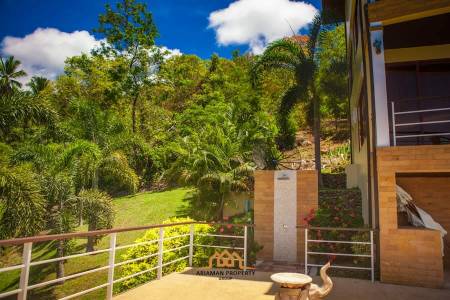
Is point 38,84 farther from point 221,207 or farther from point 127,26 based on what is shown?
point 221,207

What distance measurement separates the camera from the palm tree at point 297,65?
14.9m

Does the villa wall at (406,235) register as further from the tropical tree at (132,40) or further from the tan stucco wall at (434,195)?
the tropical tree at (132,40)

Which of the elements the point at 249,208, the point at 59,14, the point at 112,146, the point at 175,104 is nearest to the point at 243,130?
the point at 249,208

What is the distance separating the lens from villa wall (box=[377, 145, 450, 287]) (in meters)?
6.43

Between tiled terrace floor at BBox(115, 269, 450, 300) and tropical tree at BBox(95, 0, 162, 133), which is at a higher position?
tropical tree at BBox(95, 0, 162, 133)

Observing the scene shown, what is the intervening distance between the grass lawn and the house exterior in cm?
1078

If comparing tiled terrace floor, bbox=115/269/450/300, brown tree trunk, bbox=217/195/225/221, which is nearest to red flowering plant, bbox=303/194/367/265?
tiled terrace floor, bbox=115/269/450/300

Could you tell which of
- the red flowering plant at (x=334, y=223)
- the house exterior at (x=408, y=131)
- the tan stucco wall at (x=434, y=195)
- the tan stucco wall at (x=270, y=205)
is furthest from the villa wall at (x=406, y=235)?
the tan stucco wall at (x=270, y=205)

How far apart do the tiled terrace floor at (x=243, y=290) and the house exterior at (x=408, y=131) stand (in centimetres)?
56

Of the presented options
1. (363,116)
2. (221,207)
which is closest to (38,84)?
(221,207)

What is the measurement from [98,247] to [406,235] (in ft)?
Result: 45.1

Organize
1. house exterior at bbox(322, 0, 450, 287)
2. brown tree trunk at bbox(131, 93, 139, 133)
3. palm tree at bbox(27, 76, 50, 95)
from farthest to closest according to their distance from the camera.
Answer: palm tree at bbox(27, 76, 50, 95) → brown tree trunk at bbox(131, 93, 139, 133) → house exterior at bbox(322, 0, 450, 287)

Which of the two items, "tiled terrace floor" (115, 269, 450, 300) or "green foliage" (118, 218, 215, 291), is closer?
"tiled terrace floor" (115, 269, 450, 300)

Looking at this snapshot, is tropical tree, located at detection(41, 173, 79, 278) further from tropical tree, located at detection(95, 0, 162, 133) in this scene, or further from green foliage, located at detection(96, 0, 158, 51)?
green foliage, located at detection(96, 0, 158, 51)
